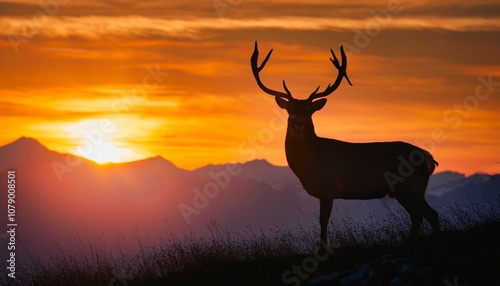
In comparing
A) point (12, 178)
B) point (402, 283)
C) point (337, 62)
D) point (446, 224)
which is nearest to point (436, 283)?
point (402, 283)

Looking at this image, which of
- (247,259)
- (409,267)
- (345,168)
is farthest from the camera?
(345,168)

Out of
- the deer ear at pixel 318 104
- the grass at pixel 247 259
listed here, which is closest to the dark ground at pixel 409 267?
the grass at pixel 247 259

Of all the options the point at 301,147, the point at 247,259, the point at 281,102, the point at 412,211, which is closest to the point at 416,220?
the point at 412,211

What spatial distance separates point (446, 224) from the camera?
1656 centimetres

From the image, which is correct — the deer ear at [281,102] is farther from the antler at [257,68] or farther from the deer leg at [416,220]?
the deer leg at [416,220]

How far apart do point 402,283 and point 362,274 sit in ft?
2.28

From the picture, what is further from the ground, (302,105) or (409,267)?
(302,105)

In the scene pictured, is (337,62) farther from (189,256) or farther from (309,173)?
(189,256)

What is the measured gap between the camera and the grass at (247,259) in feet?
37.1

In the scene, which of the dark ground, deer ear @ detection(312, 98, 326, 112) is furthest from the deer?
the dark ground

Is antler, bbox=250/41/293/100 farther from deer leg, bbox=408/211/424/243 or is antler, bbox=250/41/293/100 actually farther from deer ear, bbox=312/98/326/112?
deer leg, bbox=408/211/424/243

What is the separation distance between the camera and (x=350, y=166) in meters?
17.0

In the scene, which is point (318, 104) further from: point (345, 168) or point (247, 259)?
point (247, 259)

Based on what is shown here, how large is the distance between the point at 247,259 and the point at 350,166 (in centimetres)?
303
